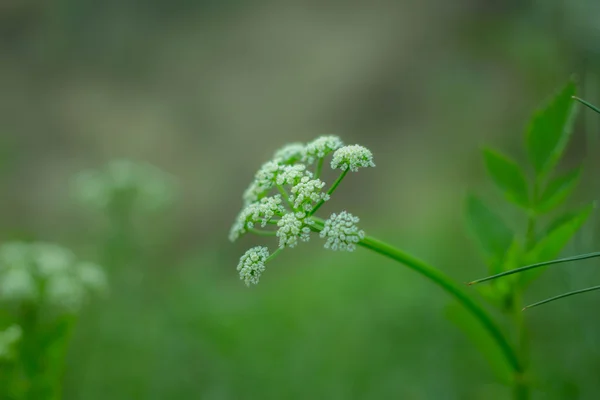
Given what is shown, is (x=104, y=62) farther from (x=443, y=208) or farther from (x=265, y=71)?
(x=443, y=208)

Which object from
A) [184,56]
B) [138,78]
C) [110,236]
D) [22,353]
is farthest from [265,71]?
[22,353]

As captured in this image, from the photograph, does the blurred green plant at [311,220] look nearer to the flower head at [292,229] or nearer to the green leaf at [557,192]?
the flower head at [292,229]

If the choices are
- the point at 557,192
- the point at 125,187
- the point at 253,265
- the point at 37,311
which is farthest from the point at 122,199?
the point at 557,192

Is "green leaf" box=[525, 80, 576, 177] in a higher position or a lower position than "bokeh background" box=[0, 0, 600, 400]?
lower

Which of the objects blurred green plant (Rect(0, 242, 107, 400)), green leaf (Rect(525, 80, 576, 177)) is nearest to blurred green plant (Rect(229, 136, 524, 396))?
green leaf (Rect(525, 80, 576, 177))

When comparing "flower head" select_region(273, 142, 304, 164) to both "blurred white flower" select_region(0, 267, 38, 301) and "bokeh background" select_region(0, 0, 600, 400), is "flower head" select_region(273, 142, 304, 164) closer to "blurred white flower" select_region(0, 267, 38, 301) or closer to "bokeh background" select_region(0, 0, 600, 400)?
"bokeh background" select_region(0, 0, 600, 400)

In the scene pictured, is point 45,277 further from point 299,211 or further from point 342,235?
point 342,235
